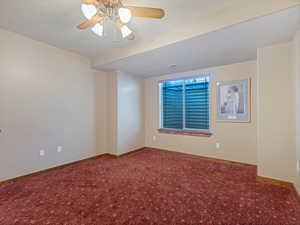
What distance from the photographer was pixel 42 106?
2.87 m

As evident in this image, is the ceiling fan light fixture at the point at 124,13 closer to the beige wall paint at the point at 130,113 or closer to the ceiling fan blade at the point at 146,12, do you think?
the ceiling fan blade at the point at 146,12

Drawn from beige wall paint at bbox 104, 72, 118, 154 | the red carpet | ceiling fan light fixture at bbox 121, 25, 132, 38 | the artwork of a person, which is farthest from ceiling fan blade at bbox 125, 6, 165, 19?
the artwork of a person

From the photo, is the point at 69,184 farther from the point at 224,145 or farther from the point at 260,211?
the point at 224,145

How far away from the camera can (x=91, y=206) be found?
71.9 inches

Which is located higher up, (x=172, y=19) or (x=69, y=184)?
(x=172, y=19)

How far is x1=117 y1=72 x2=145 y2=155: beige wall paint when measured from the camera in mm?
3967

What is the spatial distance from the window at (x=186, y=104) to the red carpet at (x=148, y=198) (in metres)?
1.37

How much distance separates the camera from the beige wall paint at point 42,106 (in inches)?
96.7

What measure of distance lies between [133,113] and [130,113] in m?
0.13

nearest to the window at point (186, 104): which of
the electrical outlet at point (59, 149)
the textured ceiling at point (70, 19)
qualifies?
the textured ceiling at point (70, 19)

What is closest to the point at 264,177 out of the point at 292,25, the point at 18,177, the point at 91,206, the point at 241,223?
the point at 241,223

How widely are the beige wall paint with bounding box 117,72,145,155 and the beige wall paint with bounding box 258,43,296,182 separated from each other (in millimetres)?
3000

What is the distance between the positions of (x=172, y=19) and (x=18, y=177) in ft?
11.8

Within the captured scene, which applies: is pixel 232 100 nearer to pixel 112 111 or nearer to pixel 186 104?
pixel 186 104
